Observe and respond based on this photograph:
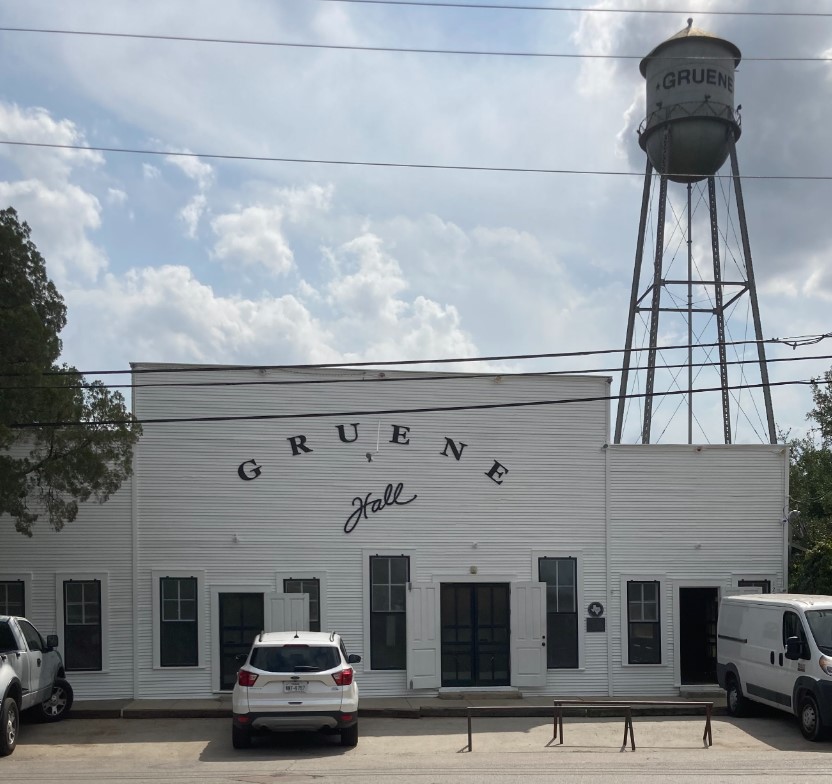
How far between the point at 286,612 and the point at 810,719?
9137 mm

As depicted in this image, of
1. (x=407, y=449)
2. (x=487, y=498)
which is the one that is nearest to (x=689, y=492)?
(x=487, y=498)

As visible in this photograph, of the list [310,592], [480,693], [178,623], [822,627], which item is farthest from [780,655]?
[178,623]

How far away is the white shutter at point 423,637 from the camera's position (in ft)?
64.3

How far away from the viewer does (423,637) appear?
19.7 meters

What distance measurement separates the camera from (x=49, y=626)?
19281 mm

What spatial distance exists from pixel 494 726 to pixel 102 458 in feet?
25.3

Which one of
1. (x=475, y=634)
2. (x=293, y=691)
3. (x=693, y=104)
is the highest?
(x=693, y=104)

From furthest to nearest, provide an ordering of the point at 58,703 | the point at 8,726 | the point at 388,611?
the point at 388,611 → the point at 58,703 → the point at 8,726

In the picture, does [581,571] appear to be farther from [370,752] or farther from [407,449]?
[370,752]

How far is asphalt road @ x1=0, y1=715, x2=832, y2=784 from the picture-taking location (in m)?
12.8

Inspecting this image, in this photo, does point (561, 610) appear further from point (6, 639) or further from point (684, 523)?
point (6, 639)

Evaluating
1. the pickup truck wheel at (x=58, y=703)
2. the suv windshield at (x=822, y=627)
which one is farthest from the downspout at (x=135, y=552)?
the suv windshield at (x=822, y=627)

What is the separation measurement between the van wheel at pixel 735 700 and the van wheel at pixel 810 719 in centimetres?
224

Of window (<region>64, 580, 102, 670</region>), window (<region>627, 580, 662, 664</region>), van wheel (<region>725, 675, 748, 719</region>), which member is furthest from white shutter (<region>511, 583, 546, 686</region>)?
window (<region>64, 580, 102, 670</region>)
